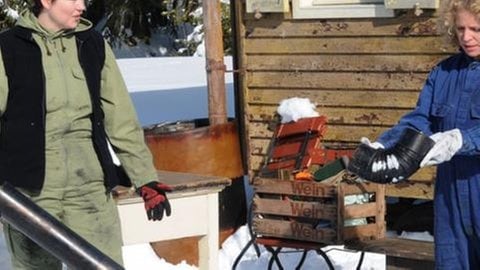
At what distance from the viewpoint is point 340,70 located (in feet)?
22.1

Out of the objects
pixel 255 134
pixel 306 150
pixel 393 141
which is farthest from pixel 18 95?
pixel 255 134

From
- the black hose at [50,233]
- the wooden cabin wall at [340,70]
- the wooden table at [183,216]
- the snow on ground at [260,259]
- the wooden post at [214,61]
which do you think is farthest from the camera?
the wooden post at [214,61]

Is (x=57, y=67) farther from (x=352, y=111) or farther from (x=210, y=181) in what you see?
(x=352, y=111)

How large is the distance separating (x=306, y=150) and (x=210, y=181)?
1.69m

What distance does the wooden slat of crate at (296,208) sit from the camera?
5445 millimetres

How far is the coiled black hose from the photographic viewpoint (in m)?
3.40

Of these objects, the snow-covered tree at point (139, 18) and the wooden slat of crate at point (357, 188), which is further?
the snow-covered tree at point (139, 18)

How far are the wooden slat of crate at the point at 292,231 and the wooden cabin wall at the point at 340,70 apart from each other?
43.8 inches

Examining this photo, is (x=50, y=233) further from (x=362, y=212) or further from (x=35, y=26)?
(x=362, y=212)

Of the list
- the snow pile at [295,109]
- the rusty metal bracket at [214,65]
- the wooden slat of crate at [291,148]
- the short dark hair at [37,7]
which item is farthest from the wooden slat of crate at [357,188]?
the short dark hair at [37,7]

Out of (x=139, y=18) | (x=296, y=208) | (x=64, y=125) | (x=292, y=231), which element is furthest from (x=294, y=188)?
(x=139, y=18)

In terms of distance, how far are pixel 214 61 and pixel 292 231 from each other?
181 cm

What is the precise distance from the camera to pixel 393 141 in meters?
3.54

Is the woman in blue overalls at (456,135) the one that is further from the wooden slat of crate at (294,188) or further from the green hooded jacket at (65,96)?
the wooden slat of crate at (294,188)
